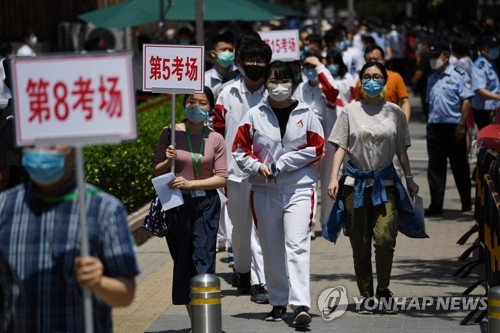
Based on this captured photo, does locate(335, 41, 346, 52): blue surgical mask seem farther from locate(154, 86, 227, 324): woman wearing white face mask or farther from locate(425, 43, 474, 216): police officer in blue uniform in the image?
locate(154, 86, 227, 324): woman wearing white face mask

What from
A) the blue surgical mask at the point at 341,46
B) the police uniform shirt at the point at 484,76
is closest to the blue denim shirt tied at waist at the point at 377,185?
the police uniform shirt at the point at 484,76

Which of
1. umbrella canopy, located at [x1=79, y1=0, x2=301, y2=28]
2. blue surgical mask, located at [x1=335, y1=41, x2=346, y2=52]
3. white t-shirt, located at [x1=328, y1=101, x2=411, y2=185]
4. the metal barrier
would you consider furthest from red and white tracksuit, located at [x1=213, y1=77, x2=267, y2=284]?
blue surgical mask, located at [x1=335, y1=41, x2=346, y2=52]

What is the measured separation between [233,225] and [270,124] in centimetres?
137

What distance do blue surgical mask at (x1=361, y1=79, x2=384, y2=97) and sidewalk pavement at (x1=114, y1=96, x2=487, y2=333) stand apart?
1669 millimetres

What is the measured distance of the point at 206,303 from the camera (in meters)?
7.54

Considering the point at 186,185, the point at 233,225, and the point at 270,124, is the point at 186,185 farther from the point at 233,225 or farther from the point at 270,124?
the point at 233,225

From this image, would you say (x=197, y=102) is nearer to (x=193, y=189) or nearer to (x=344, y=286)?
(x=193, y=189)

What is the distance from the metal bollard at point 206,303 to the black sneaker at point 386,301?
2.42m

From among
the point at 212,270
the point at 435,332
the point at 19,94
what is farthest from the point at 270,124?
the point at 19,94

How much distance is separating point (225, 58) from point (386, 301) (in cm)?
358

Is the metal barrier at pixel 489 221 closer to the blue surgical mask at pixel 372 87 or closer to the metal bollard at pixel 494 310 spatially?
the blue surgical mask at pixel 372 87

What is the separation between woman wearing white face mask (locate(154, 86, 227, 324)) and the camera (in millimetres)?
8906

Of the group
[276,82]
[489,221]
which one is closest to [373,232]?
[489,221]

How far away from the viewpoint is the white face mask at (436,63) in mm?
14500
